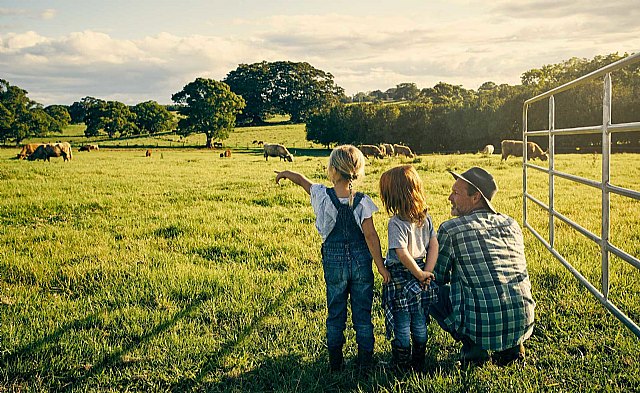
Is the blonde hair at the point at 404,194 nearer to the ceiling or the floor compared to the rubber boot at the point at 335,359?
nearer to the ceiling

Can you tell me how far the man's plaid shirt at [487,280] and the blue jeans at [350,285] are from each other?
0.56 m

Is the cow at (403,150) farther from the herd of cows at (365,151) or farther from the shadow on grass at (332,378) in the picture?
the shadow on grass at (332,378)

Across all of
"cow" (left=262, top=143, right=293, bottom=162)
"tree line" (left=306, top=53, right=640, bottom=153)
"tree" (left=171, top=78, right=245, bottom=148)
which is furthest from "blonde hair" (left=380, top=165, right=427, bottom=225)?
"tree" (left=171, top=78, right=245, bottom=148)

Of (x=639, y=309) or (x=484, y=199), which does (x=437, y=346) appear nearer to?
(x=484, y=199)

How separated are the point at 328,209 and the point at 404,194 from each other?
53 centimetres

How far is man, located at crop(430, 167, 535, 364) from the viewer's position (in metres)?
3.41

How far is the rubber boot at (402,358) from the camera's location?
11.4ft

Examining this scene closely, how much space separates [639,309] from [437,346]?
182cm

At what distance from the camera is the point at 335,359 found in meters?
3.54

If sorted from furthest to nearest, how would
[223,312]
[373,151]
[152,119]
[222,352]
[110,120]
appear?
[152,119] → [110,120] → [373,151] → [223,312] → [222,352]

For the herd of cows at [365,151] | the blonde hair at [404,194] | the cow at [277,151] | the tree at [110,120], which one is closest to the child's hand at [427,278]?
the blonde hair at [404,194]

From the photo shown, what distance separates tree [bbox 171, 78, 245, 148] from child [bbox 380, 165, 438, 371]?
176ft

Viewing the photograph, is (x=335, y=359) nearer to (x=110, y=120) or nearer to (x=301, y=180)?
(x=301, y=180)

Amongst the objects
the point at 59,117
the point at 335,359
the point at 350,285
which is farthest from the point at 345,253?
the point at 59,117
